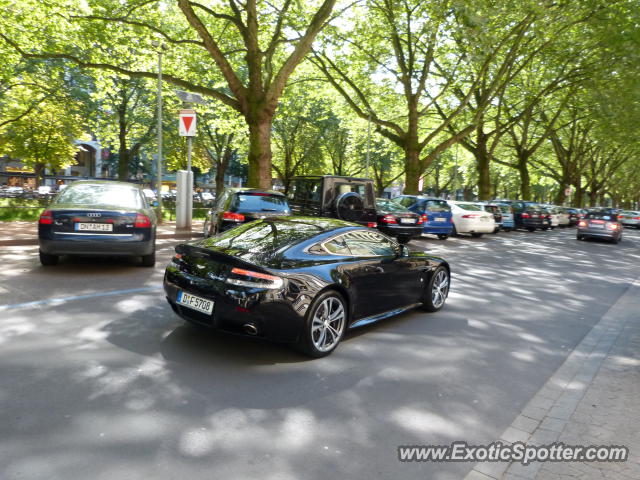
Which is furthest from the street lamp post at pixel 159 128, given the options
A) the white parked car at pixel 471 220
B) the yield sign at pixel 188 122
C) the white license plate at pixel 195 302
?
the white parked car at pixel 471 220

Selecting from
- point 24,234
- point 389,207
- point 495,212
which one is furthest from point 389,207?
point 24,234

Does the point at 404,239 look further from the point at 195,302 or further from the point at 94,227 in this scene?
the point at 195,302

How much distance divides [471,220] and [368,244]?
15558 mm

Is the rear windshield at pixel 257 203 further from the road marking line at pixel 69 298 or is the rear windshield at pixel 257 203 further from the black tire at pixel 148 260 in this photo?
the road marking line at pixel 69 298

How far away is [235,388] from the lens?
388 cm

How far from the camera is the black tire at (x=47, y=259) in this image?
8.15 m

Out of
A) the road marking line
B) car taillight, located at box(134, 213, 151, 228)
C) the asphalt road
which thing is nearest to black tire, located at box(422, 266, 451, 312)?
the asphalt road

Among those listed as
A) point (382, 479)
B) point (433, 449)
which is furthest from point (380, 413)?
point (382, 479)

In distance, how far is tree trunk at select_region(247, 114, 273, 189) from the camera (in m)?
16.1

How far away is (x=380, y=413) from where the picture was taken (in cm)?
364

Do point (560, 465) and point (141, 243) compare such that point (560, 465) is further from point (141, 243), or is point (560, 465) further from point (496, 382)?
point (141, 243)

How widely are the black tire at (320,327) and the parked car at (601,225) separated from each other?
1995 centimetres

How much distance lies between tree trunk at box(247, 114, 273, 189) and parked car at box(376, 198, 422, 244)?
380 centimetres

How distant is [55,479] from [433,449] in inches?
85.9
